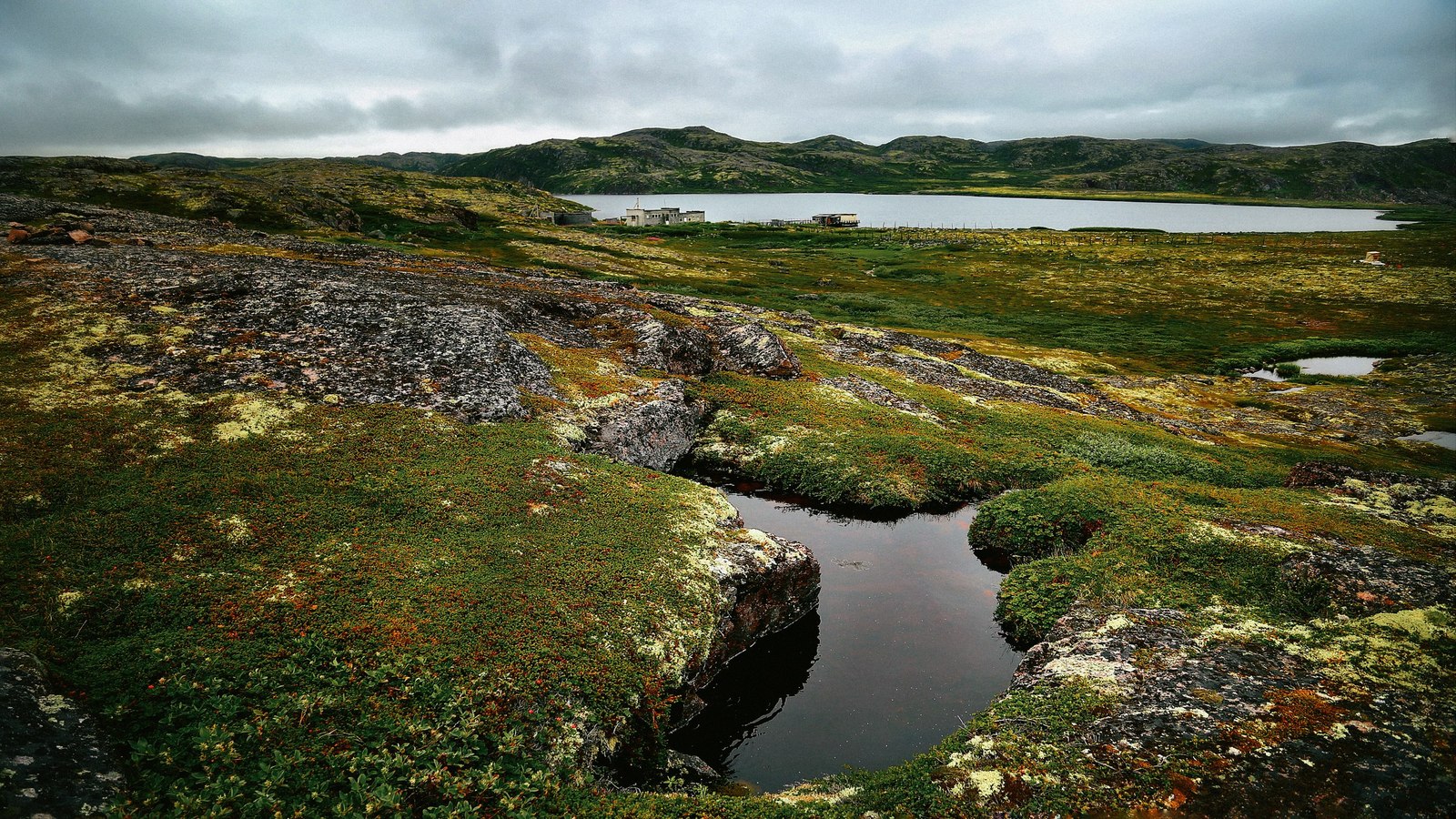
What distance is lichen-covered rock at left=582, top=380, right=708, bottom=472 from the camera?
27625mm

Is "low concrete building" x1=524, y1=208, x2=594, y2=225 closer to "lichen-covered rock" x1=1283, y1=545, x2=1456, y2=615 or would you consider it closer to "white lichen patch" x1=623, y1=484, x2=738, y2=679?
"white lichen patch" x1=623, y1=484, x2=738, y2=679

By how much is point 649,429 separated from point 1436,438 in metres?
61.1

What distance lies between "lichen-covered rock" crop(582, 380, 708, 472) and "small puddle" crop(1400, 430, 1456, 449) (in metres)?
55.9

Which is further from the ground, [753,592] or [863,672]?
[753,592]

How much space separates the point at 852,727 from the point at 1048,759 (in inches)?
214

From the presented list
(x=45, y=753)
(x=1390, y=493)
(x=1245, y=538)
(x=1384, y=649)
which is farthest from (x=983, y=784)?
(x=1390, y=493)

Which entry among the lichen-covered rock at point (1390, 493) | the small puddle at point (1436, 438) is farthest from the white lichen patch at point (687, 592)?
the small puddle at point (1436, 438)

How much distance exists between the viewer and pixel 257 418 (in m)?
20.7

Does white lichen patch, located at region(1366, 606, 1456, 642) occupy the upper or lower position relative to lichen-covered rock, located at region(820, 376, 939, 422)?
lower

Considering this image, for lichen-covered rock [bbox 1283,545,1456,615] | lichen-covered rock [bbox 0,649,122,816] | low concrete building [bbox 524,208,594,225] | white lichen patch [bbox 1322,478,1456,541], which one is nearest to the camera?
lichen-covered rock [bbox 0,649,122,816]

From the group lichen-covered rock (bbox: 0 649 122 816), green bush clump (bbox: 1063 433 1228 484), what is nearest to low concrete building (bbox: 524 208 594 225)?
green bush clump (bbox: 1063 433 1228 484)

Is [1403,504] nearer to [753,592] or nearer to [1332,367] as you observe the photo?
[753,592]

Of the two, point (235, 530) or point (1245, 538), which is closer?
point (235, 530)

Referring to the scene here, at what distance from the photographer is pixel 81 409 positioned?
19109mm
